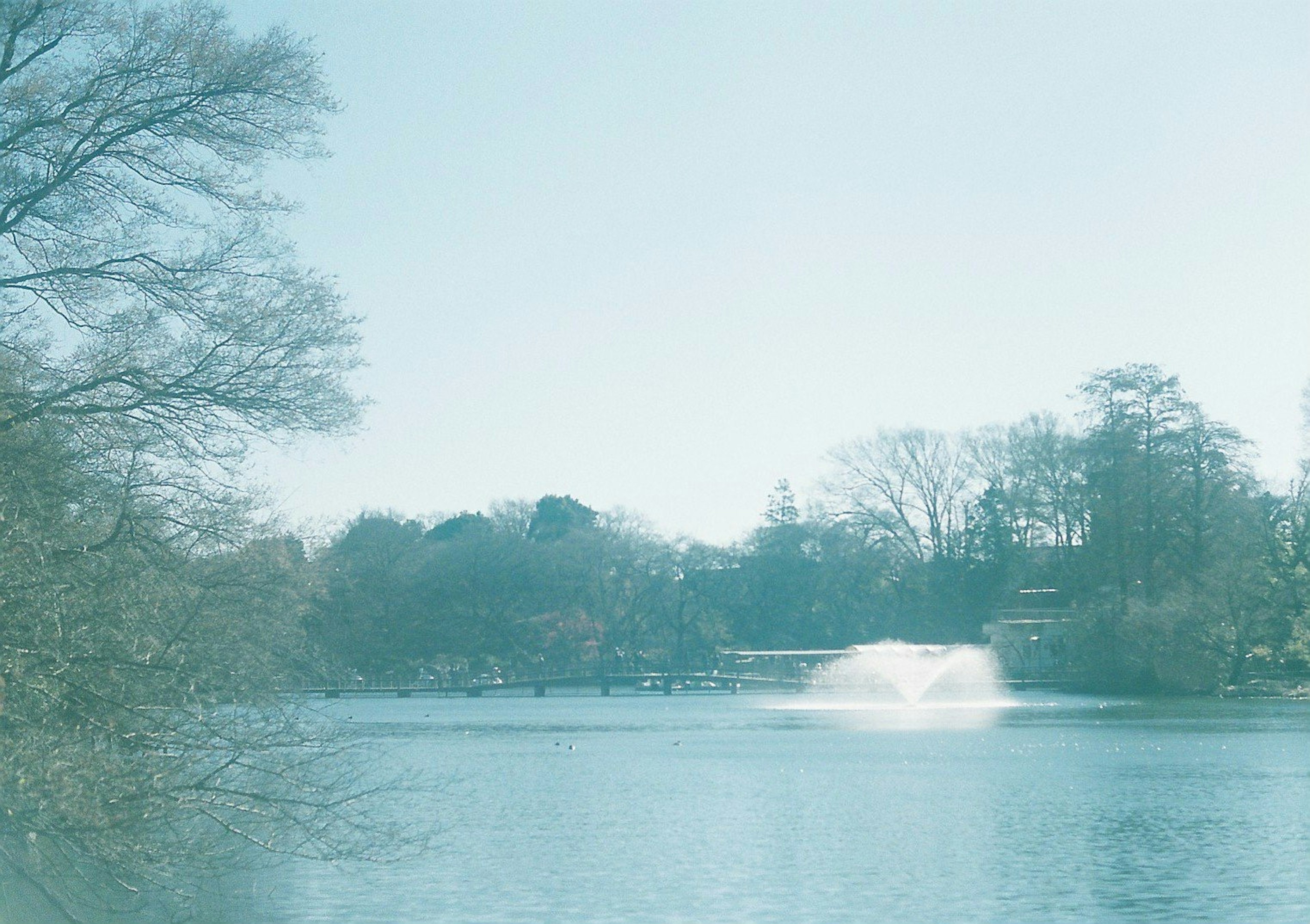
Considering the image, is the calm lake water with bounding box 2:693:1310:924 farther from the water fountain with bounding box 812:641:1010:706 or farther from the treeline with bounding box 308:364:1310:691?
the water fountain with bounding box 812:641:1010:706

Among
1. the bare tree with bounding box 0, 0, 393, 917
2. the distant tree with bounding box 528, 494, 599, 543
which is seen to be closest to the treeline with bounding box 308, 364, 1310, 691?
the distant tree with bounding box 528, 494, 599, 543

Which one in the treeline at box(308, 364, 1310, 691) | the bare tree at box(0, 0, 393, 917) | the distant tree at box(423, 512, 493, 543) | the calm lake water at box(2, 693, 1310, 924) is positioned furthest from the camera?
the distant tree at box(423, 512, 493, 543)

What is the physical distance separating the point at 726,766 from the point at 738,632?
62.3 metres

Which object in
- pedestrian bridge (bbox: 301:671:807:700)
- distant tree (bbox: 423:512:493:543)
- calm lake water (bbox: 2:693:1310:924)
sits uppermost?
distant tree (bbox: 423:512:493:543)

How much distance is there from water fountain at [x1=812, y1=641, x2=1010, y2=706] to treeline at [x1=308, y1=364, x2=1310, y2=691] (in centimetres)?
275

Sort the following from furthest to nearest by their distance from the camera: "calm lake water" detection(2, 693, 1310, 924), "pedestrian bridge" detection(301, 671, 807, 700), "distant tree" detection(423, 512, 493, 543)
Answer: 1. "distant tree" detection(423, 512, 493, 543)
2. "pedestrian bridge" detection(301, 671, 807, 700)
3. "calm lake water" detection(2, 693, 1310, 924)

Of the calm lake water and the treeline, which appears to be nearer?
the calm lake water

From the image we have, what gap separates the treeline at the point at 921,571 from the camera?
207 ft

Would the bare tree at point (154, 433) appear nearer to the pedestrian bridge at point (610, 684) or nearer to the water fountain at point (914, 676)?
the water fountain at point (914, 676)

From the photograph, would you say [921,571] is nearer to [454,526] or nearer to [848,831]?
[454,526]

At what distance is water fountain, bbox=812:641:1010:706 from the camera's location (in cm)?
7675

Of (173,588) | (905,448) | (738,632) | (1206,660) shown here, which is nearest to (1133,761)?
(173,588)

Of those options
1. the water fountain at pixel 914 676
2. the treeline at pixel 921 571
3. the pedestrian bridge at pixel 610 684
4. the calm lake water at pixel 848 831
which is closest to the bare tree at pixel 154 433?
the calm lake water at pixel 848 831

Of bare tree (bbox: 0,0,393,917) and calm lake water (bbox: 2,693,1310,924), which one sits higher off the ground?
bare tree (bbox: 0,0,393,917)
